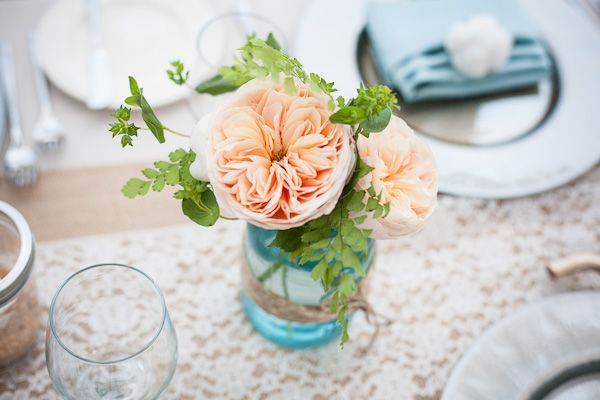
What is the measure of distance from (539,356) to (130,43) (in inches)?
27.1

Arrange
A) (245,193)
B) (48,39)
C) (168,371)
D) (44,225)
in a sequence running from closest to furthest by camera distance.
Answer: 1. (245,193)
2. (168,371)
3. (44,225)
4. (48,39)

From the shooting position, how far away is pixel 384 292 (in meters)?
0.78

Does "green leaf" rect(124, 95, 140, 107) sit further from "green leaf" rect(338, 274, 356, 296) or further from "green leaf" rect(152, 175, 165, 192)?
"green leaf" rect(338, 274, 356, 296)

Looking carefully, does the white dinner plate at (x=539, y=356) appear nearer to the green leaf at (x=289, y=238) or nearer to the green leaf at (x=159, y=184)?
the green leaf at (x=289, y=238)

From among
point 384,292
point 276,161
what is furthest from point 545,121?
point 276,161

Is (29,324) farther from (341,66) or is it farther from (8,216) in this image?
(341,66)

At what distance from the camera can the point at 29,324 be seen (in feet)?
2.20

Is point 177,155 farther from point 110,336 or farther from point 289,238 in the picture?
point 110,336

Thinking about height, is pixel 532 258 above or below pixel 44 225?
above

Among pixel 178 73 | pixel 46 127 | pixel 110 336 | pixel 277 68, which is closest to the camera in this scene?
pixel 277 68

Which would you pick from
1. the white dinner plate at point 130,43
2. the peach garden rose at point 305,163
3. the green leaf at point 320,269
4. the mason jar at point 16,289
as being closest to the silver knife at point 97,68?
the white dinner plate at point 130,43

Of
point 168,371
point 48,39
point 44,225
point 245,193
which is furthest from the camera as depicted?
point 48,39

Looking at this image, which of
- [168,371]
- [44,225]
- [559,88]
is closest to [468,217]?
[559,88]

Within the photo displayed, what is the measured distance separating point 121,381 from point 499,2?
2.49ft
